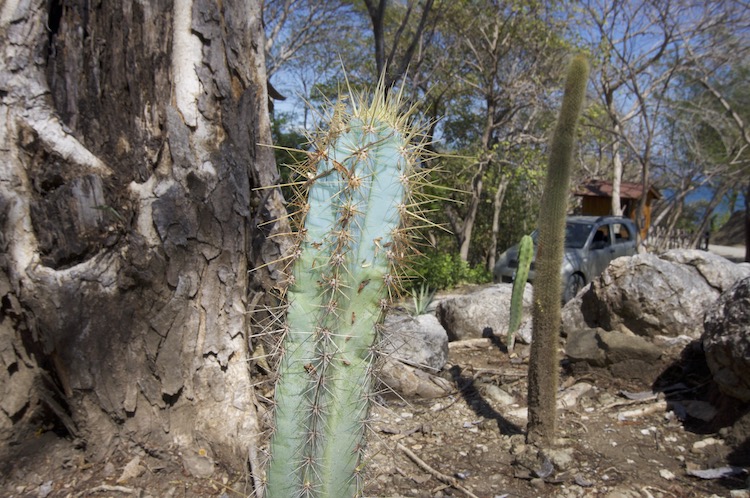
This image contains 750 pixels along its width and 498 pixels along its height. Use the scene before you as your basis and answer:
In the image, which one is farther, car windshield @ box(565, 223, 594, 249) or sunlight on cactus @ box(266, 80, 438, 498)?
car windshield @ box(565, 223, 594, 249)

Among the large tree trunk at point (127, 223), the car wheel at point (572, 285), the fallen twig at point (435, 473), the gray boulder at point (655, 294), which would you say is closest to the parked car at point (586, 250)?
the car wheel at point (572, 285)

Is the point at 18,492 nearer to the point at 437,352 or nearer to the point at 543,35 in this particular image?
the point at 437,352

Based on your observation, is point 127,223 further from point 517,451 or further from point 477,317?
point 477,317

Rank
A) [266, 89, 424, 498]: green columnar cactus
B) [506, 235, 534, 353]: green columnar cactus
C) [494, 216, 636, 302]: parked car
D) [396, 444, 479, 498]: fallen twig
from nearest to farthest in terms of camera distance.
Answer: [266, 89, 424, 498]: green columnar cactus → [396, 444, 479, 498]: fallen twig → [506, 235, 534, 353]: green columnar cactus → [494, 216, 636, 302]: parked car

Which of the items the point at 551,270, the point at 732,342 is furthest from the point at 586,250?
the point at 551,270

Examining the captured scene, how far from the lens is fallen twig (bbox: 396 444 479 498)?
3354 millimetres

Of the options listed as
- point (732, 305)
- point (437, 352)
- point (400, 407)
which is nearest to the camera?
point (732, 305)

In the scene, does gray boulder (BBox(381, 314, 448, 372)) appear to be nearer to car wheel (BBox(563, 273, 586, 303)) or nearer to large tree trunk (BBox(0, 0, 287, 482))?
large tree trunk (BBox(0, 0, 287, 482))

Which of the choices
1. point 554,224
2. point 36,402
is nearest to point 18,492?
point 36,402

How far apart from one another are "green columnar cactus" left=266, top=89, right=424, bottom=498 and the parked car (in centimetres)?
851

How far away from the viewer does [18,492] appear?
8.82 ft

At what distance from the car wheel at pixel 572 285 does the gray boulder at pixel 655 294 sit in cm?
356

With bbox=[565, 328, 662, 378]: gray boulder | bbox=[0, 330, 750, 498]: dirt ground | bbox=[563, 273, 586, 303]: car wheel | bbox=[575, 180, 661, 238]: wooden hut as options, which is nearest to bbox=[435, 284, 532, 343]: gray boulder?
bbox=[565, 328, 662, 378]: gray boulder

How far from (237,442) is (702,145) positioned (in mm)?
22855
